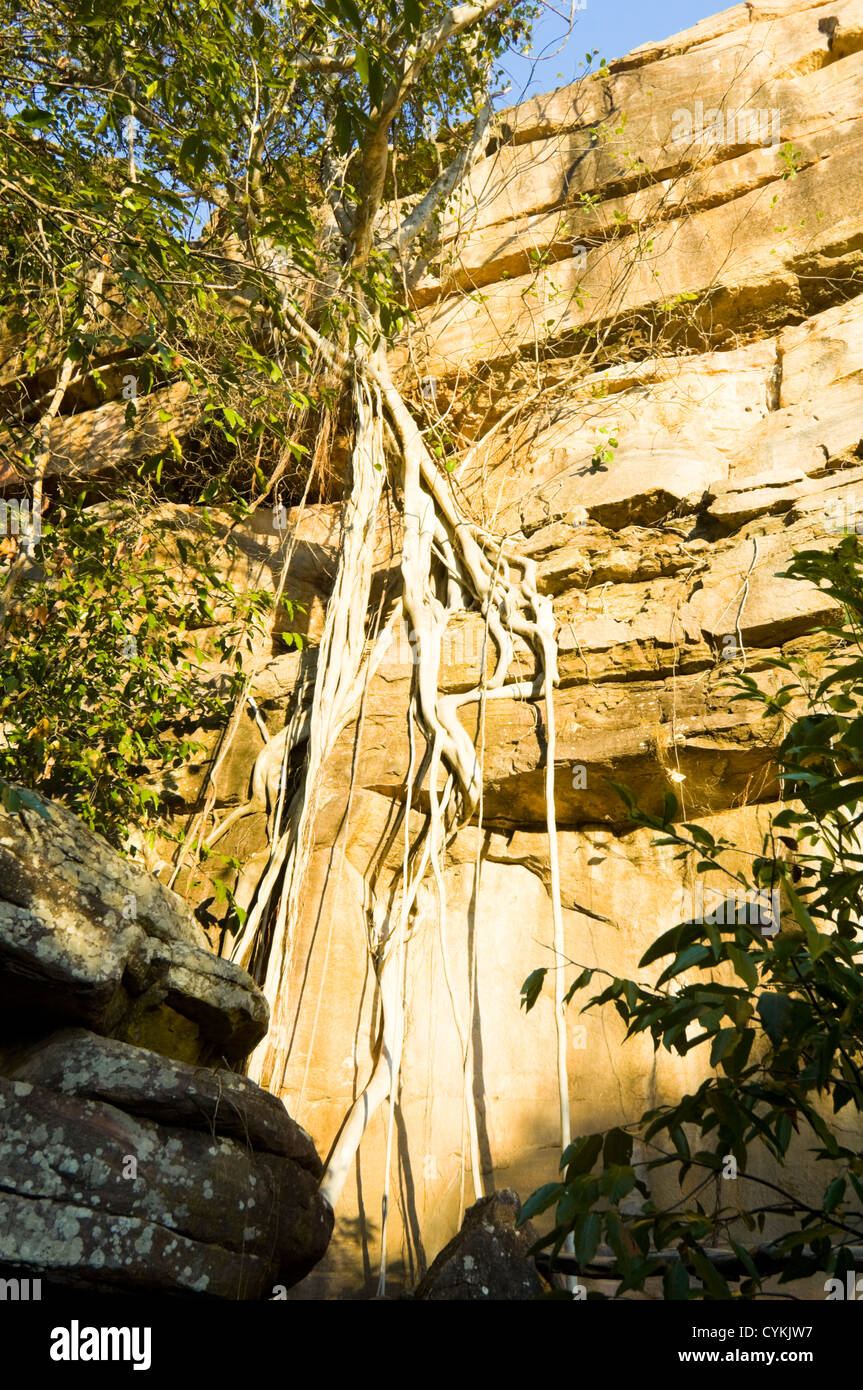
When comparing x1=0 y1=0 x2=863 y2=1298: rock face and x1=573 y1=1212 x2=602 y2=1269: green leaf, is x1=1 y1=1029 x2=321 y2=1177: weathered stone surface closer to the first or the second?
x1=0 y1=0 x2=863 y2=1298: rock face

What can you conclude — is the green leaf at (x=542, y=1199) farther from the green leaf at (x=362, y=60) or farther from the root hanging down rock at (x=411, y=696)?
the green leaf at (x=362, y=60)

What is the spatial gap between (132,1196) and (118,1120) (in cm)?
16

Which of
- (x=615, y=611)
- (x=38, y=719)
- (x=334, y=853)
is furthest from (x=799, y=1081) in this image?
(x=38, y=719)

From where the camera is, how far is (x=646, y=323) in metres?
5.18

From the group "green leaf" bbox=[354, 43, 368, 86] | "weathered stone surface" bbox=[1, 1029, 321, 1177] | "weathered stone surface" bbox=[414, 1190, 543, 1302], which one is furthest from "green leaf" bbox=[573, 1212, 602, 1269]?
"green leaf" bbox=[354, 43, 368, 86]

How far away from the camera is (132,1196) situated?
2.16 m

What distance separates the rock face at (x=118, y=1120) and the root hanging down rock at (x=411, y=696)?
1.57 feet

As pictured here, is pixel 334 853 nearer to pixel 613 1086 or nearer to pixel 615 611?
pixel 613 1086

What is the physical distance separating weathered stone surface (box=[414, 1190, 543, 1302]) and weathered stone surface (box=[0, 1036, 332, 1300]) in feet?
1.08

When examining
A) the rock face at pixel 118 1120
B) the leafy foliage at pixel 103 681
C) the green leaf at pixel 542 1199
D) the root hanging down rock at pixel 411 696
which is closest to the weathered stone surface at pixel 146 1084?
the rock face at pixel 118 1120

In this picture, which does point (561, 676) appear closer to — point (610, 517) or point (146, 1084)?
point (610, 517)

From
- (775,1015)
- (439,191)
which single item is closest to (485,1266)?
(775,1015)

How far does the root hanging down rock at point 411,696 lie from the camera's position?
10.4 ft

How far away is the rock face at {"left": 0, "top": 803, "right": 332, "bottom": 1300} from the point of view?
210 centimetres
